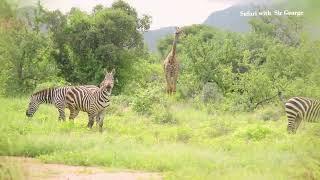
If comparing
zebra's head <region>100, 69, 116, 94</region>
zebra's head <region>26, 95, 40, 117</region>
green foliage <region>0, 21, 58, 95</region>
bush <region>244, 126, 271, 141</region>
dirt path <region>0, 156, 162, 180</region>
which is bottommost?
bush <region>244, 126, 271, 141</region>

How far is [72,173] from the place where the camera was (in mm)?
5176

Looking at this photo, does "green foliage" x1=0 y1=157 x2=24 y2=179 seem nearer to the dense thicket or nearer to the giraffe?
the dense thicket

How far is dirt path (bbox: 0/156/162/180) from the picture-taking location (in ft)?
16.2

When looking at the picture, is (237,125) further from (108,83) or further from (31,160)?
(31,160)

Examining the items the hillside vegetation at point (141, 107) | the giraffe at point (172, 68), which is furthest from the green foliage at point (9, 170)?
the giraffe at point (172, 68)

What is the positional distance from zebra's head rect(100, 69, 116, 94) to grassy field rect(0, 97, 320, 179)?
0.51m

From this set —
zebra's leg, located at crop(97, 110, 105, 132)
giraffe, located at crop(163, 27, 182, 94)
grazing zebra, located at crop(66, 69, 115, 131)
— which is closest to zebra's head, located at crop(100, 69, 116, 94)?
grazing zebra, located at crop(66, 69, 115, 131)

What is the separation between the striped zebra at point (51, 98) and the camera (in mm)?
7895

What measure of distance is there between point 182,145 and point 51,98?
3.00 m

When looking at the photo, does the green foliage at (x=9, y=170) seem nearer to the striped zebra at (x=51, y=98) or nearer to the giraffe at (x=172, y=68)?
the striped zebra at (x=51, y=98)

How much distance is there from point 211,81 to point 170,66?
1.05 meters

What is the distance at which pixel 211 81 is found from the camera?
13.2 meters

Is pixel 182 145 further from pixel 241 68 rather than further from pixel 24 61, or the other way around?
pixel 241 68

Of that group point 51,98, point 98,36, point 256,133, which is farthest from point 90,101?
point 256,133
